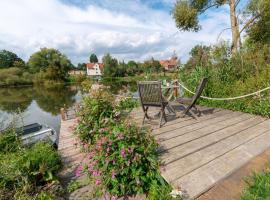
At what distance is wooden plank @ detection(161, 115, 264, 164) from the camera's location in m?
2.29

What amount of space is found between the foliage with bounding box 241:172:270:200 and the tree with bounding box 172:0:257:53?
7.44m

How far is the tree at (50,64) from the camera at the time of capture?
123 ft

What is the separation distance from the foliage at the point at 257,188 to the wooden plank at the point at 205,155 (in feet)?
1.54

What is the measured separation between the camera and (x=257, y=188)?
1719 millimetres

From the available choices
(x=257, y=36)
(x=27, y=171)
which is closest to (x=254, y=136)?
(x=27, y=171)

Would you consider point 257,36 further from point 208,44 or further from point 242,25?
point 208,44

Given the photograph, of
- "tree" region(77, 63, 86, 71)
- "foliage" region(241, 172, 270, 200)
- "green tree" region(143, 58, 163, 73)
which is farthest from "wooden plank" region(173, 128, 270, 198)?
"tree" region(77, 63, 86, 71)

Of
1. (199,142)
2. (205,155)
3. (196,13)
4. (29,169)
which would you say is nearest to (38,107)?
(196,13)

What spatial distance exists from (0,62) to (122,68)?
31.7 meters

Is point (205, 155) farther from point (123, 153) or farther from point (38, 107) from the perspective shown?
point (38, 107)

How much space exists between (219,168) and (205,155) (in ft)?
0.87

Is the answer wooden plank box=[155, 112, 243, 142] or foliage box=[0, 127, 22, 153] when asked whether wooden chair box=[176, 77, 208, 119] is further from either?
foliage box=[0, 127, 22, 153]

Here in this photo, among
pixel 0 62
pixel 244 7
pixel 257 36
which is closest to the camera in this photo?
pixel 244 7

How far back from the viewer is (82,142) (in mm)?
2756
